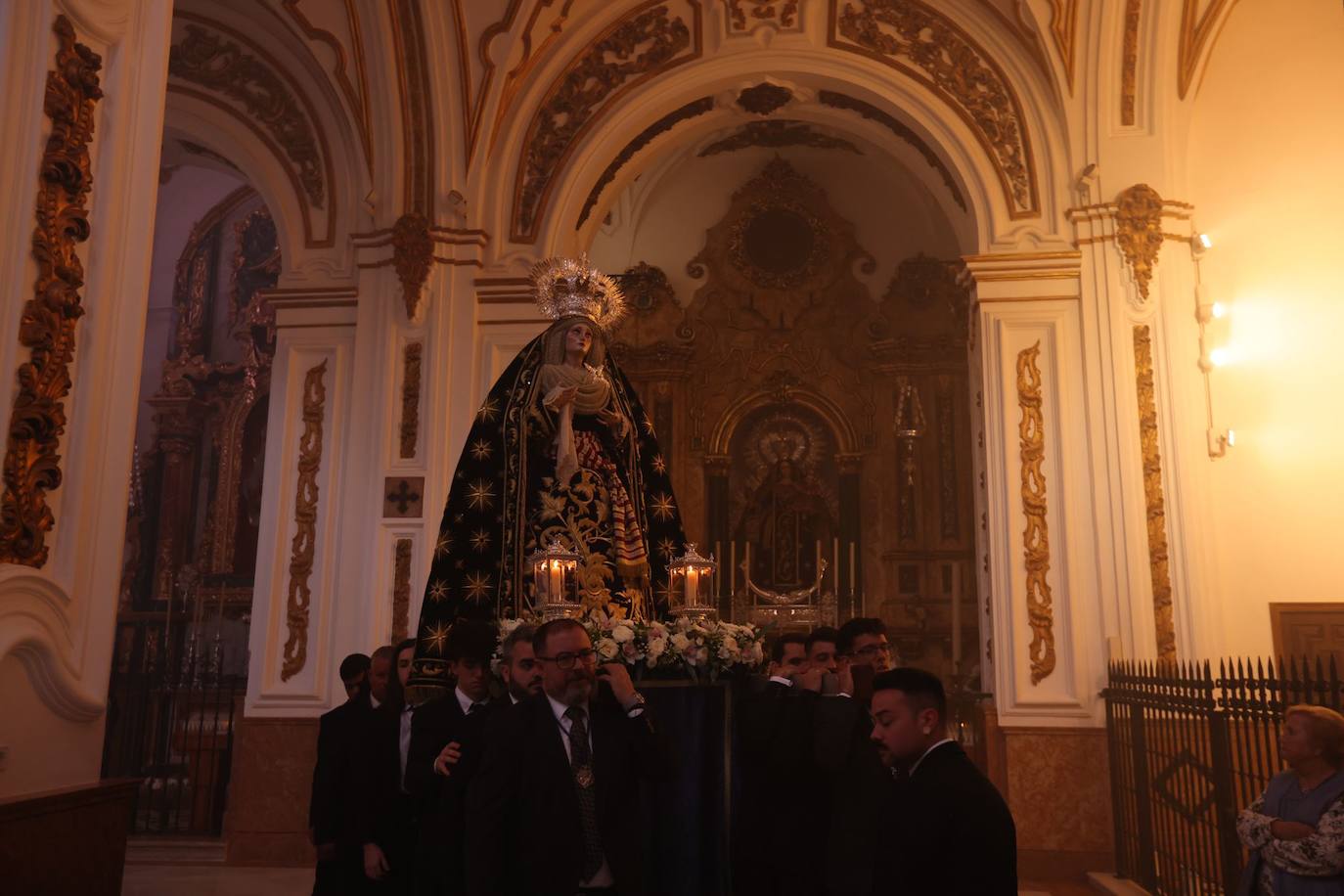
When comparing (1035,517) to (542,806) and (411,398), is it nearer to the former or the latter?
(411,398)

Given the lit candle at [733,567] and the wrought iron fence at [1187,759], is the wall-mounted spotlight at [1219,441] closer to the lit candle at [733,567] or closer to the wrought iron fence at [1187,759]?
the wrought iron fence at [1187,759]

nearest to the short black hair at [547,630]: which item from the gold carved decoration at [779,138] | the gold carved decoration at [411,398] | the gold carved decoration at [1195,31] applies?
the gold carved decoration at [411,398]

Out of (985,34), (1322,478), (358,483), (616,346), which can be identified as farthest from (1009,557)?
(616,346)

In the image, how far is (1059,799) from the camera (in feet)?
28.3

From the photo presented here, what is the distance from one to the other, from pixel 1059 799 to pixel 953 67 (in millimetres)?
5840

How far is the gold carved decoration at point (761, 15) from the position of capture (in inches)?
403

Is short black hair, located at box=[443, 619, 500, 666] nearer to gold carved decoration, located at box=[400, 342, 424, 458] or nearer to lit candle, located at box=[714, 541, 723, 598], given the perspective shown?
gold carved decoration, located at box=[400, 342, 424, 458]

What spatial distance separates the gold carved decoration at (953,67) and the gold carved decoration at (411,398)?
437cm

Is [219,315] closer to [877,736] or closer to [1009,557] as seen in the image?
[1009,557]

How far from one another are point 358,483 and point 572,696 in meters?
6.27

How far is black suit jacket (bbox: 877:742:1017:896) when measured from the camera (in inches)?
110

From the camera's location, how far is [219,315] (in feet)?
48.1

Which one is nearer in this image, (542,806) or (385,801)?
(542,806)

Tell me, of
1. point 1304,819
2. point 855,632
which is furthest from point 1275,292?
point 1304,819
